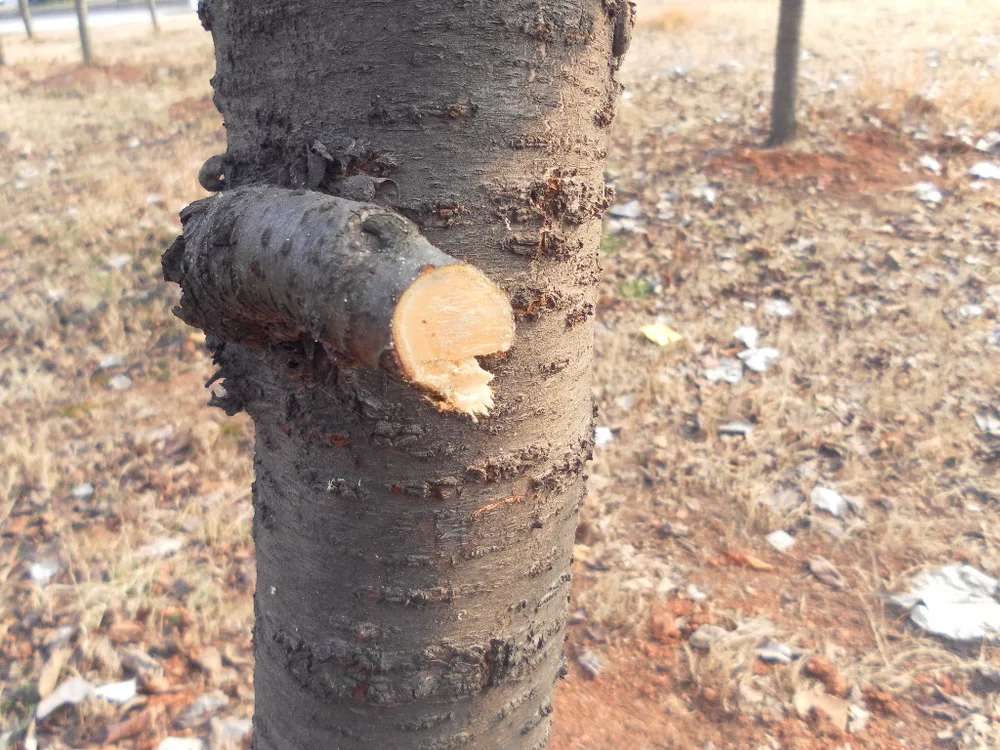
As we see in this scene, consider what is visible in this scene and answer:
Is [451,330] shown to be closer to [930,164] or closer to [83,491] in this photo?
[83,491]

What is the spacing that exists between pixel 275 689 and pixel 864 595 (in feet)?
8.16

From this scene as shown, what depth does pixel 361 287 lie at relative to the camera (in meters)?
0.66

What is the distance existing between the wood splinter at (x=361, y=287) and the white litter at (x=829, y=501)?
114 inches

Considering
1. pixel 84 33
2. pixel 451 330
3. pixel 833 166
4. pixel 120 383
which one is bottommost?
pixel 120 383

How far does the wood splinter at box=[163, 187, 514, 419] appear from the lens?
2.15ft

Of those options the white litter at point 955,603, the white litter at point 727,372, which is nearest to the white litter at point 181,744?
the white litter at point 955,603

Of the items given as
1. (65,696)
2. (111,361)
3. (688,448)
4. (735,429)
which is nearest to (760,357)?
(735,429)

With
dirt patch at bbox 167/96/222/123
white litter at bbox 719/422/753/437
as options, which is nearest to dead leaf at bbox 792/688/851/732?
white litter at bbox 719/422/753/437

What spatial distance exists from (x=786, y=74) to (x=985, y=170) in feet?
5.81

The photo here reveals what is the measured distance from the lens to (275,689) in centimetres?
112

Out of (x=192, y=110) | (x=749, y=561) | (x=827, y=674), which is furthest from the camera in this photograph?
(x=192, y=110)

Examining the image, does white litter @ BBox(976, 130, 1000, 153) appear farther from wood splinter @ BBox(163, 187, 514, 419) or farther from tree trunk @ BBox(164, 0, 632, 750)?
wood splinter @ BBox(163, 187, 514, 419)

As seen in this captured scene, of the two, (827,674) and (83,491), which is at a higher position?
(83,491)

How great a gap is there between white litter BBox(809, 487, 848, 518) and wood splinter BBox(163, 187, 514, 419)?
9.51ft
